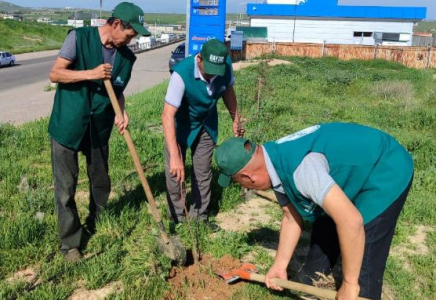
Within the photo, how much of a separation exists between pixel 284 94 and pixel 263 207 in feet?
26.6

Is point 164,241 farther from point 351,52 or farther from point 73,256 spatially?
point 351,52

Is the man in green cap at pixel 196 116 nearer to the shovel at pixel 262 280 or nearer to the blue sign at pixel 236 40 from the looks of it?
the shovel at pixel 262 280

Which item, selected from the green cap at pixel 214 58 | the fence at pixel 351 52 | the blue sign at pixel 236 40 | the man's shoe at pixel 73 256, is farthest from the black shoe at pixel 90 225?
the fence at pixel 351 52

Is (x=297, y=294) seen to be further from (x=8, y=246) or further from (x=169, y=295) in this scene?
(x=8, y=246)

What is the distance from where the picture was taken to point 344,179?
222 centimetres

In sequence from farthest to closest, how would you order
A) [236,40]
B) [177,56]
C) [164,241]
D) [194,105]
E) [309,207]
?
[236,40] → [177,56] → [194,105] → [164,241] → [309,207]

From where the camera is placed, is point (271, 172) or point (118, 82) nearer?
point (271, 172)

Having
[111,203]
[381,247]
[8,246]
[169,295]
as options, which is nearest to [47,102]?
[111,203]

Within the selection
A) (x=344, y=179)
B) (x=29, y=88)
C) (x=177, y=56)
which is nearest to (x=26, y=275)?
(x=344, y=179)

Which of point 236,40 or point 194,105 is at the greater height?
point 236,40

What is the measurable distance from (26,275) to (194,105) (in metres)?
1.82

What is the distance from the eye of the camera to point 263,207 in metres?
4.81

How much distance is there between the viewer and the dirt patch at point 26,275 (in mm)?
3152

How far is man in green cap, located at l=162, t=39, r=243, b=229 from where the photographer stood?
3353mm
